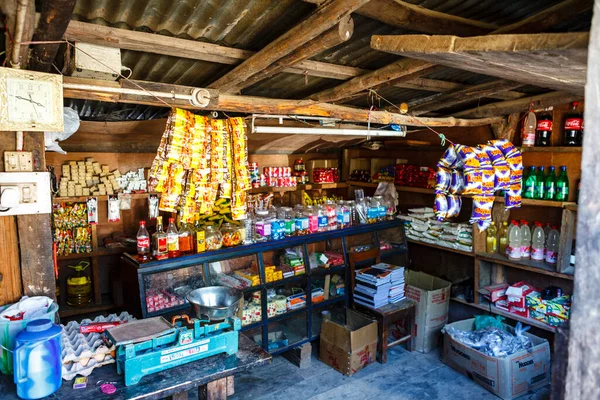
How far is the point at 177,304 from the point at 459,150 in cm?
267

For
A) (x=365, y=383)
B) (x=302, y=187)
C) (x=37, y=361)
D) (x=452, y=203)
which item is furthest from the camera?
(x=302, y=187)

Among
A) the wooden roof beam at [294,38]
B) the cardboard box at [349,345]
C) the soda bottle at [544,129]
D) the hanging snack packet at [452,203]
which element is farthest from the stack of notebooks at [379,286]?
the wooden roof beam at [294,38]

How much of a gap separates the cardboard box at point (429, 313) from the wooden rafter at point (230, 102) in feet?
6.03

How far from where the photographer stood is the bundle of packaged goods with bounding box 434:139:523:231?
347cm

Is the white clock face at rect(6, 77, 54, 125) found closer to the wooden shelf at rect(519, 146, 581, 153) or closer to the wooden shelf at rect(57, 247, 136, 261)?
the wooden shelf at rect(57, 247, 136, 261)

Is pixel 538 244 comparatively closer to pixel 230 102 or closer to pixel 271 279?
pixel 271 279

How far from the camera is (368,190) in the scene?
6.43 metres

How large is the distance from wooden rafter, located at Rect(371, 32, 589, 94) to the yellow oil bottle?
4373mm

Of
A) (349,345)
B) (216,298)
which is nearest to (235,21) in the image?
(216,298)

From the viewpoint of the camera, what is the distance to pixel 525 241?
4.53 m

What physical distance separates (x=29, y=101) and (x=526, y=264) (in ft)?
14.4

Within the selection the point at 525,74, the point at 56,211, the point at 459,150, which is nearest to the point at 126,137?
the point at 56,211

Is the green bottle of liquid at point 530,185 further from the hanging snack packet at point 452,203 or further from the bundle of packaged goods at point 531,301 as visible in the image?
the hanging snack packet at point 452,203

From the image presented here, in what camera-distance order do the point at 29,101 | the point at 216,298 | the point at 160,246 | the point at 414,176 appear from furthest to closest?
the point at 414,176, the point at 160,246, the point at 216,298, the point at 29,101
